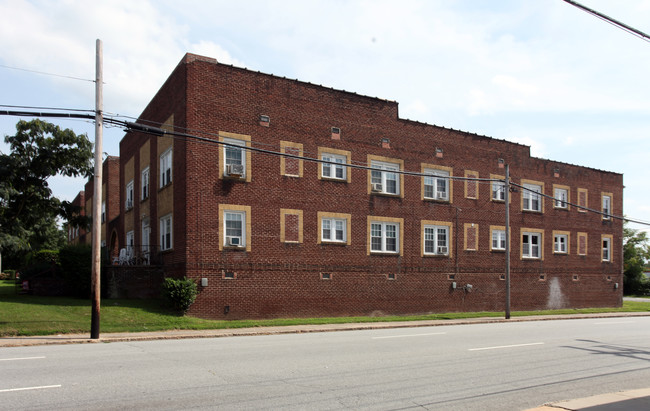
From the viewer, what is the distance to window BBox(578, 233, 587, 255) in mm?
37469

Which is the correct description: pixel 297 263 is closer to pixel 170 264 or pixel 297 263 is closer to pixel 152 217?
pixel 170 264

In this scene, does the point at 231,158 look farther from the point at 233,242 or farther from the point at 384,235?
the point at 384,235

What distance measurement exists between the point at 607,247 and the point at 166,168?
1219 inches

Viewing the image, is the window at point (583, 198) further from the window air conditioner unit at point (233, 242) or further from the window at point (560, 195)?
the window air conditioner unit at point (233, 242)

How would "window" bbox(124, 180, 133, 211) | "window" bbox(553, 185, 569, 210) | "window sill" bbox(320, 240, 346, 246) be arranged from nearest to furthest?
"window sill" bbox(320, 240, 346, 246) < "window" bbox(124, 180, 133, 211) < "window" bbox(553, 185, 569, 210)

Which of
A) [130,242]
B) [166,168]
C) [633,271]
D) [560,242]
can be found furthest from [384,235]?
[633,271]

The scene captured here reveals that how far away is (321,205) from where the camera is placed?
1013 inches

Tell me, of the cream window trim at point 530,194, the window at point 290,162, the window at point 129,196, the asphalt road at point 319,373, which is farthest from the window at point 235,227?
the cream window trim at point 530,194

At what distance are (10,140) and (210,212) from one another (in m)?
13.2

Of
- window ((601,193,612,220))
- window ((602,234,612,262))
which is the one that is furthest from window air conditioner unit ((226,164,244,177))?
window ((602,234,612,262))

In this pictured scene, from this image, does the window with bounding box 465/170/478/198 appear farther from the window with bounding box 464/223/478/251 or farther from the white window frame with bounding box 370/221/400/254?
the white window frame with bounding box 370/221/400/254

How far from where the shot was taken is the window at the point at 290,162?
24844 mm

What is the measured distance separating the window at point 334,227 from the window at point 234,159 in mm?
4097

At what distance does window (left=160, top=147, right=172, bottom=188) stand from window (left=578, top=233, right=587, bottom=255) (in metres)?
27.1
